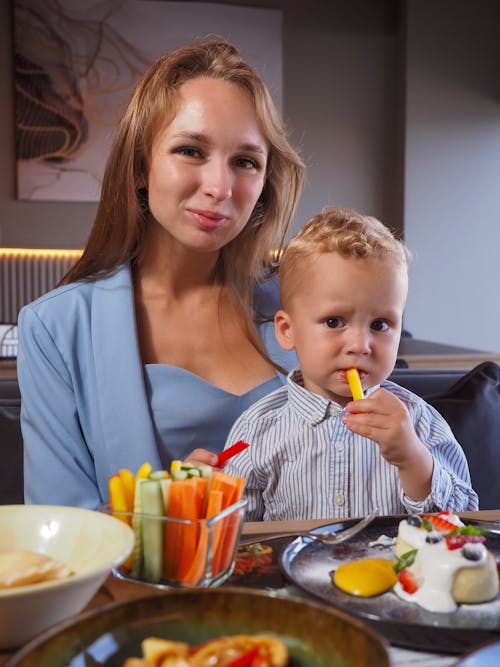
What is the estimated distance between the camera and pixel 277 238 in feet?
5.94

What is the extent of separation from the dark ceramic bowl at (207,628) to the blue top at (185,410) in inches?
40.8

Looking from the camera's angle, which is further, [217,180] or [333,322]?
[217,180]

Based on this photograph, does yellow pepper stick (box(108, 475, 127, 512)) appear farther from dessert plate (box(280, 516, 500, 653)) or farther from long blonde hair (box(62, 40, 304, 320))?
long blonde hair (box(62, 40, 304, 320))

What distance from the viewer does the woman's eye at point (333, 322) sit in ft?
4.38

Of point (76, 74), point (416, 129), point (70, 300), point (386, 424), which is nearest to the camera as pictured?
point (386, 424)

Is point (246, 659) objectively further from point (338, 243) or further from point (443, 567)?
point (338, 243)

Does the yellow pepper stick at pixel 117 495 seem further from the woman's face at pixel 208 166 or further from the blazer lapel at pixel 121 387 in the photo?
the woman's face at pixel 208 166

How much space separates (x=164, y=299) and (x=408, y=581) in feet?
3.59

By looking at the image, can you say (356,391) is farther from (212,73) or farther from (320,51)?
(320,51)

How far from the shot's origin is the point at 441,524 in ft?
2.82

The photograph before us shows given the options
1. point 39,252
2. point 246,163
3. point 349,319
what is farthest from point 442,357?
point 39,252

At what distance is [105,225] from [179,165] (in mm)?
274

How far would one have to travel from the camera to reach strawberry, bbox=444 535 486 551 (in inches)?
31.7

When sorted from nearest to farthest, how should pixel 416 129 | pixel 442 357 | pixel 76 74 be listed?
pixel 442 357 < pixel 76 74 < pixel 416 129
